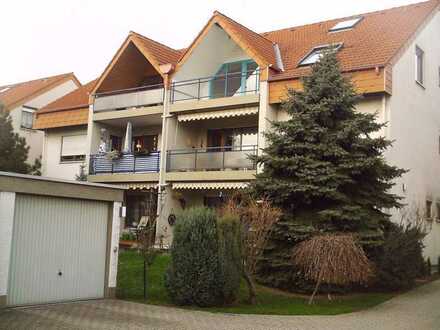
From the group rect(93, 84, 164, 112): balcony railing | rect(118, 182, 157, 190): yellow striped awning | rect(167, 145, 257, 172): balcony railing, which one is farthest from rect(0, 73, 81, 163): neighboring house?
rect(167, 145, 257, 172): balcony railing

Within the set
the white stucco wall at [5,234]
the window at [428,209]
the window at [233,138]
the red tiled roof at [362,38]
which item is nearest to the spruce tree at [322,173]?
the red tiled roof at [362,38]

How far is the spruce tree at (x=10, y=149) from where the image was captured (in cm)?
2530

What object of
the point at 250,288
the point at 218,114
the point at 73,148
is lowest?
the point at 250,288

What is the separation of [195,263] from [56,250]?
129 inches

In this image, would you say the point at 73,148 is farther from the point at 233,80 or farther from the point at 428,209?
the point at 428,209

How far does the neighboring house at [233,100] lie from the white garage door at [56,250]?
6.69 m

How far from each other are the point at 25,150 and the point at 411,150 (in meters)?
17.0

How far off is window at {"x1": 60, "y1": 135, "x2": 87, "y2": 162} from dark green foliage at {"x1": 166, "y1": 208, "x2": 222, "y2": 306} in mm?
16233

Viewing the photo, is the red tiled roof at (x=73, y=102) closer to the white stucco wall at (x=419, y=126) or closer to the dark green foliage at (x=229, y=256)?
the white stucco wall at (x=419, y=126)

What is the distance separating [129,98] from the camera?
26.5 meters

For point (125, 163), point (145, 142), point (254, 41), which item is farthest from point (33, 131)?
point (254, 41)

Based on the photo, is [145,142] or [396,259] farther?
[145,142]

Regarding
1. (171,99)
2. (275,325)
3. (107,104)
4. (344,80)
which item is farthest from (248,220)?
(107,104)

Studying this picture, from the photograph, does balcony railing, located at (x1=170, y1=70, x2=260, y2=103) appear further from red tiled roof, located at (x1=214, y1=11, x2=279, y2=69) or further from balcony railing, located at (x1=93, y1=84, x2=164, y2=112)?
red tiled roof, located at (x1=214, y1=11, x2=279, y2=69)
